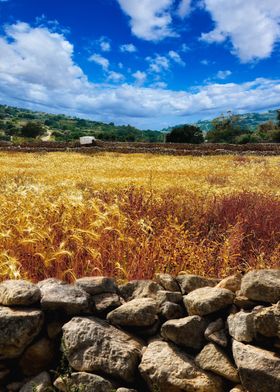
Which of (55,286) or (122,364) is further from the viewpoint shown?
(55,286)

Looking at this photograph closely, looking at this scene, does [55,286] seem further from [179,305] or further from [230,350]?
[230,350]

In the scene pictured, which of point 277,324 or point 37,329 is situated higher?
point 277,324

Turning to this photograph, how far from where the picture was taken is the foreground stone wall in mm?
3438

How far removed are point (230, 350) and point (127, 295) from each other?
3.91 ft

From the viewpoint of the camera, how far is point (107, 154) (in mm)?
34500

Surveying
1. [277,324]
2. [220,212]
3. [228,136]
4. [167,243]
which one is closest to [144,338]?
[277,324]

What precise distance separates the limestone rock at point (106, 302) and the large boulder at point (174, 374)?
61 centimetres

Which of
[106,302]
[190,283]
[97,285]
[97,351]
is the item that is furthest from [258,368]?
[97,285]

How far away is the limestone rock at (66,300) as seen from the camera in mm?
3848

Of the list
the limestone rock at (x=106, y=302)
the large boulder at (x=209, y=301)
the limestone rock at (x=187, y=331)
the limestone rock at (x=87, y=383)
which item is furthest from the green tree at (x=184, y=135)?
the limestone rock at (x=87, y=383)

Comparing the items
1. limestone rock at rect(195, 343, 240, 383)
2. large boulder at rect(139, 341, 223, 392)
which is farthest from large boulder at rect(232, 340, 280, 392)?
large boulder at rect(139, 341, 223, 392)

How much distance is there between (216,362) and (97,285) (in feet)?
4.48

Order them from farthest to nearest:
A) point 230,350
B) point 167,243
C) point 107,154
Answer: point 107,154, point 167,243, point 230,350

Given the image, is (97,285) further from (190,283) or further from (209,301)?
(209,301)
